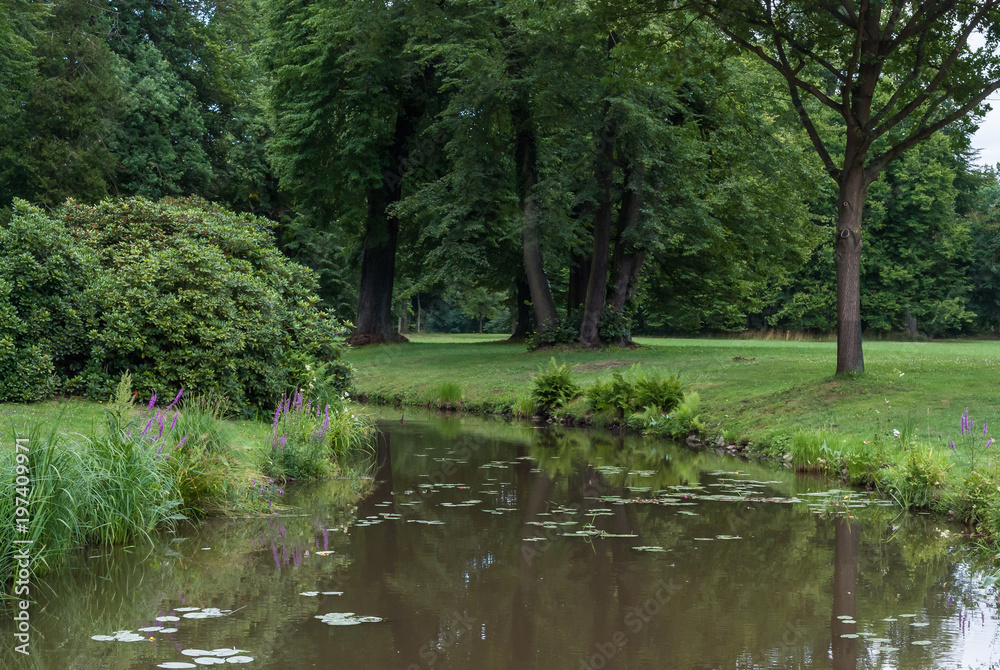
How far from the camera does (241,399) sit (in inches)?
561

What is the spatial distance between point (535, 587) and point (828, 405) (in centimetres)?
979

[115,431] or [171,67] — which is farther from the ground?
[171,67]

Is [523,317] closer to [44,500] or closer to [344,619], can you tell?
[44,500]

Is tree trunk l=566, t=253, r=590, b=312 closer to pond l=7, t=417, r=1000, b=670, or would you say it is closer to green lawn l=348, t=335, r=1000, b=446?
green lawn l=348, t=335, r=1000, b=446

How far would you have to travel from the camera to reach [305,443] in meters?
12.0

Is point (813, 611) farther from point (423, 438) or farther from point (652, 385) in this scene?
point (652, 385)

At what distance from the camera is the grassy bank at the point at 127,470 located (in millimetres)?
7258

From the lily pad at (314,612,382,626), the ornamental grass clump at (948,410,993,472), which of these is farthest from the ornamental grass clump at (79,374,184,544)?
the ornamental grass clump at (948,410,993,472)

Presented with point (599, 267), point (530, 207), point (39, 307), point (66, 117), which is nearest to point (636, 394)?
point (599, 267)

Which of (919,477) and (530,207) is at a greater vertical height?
(530,207)

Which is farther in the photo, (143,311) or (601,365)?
(601,365)

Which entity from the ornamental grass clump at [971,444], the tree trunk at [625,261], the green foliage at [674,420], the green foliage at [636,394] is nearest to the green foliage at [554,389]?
the green foliage at [636,394]

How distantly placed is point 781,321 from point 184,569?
58.8m

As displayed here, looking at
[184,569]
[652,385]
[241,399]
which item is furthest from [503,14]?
[184,569]
